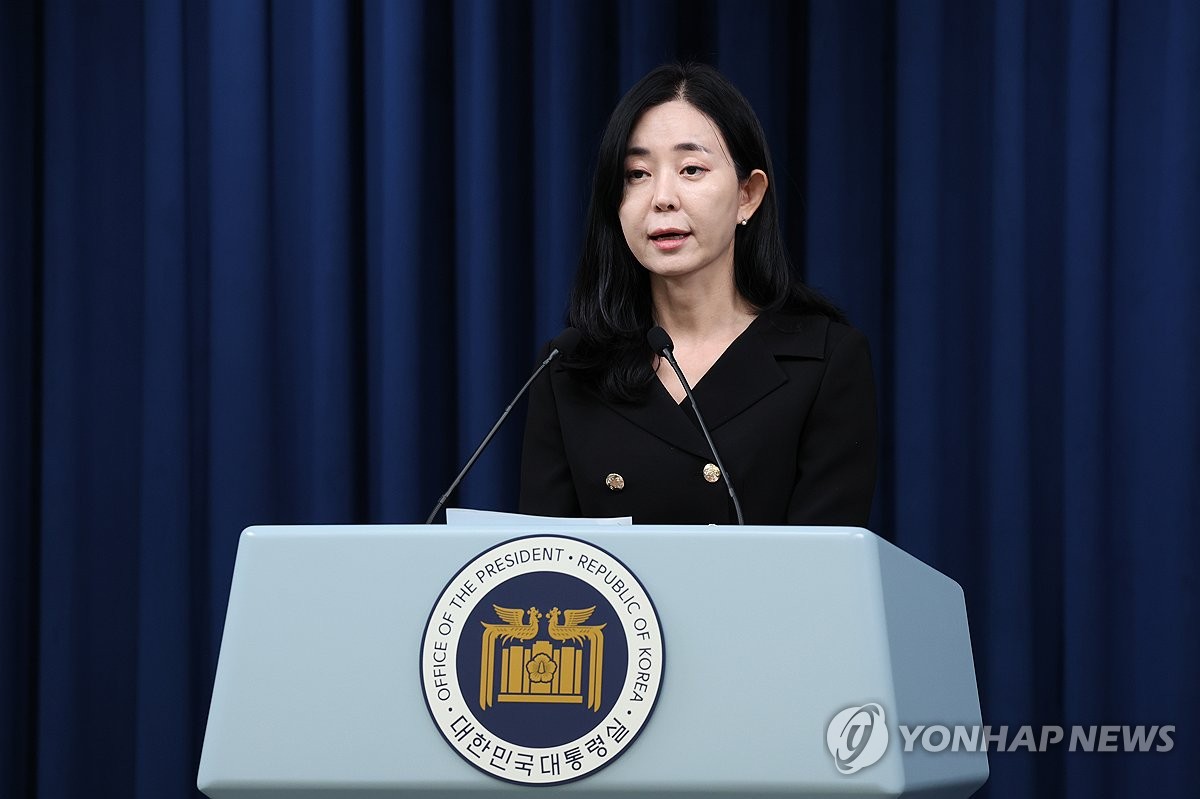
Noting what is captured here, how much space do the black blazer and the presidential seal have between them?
652 millimetres

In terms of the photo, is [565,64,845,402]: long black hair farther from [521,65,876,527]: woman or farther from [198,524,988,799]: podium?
[198,524,988,799]: podium

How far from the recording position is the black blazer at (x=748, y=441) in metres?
1.70

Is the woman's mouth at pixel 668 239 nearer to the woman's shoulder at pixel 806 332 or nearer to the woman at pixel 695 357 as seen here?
the woman at pixel 695 357

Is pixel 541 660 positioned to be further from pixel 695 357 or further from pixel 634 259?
pixel 634 259

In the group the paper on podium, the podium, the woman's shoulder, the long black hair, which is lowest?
the podium

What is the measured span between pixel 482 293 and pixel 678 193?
0.99 meters

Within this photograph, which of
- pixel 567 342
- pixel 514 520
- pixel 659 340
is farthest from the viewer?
pixel 567 342

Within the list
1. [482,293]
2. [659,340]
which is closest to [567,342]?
[659,340]

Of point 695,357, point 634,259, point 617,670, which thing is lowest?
point 617,670

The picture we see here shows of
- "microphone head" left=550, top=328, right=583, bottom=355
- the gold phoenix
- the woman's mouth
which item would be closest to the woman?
the woman's mouth

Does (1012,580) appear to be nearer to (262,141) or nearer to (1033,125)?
(1033,125)

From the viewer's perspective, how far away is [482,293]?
271cm

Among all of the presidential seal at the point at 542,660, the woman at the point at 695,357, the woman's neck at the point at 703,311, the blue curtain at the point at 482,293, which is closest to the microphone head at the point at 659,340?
the woman at the point at 695,357

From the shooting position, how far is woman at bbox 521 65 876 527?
1.70 m
